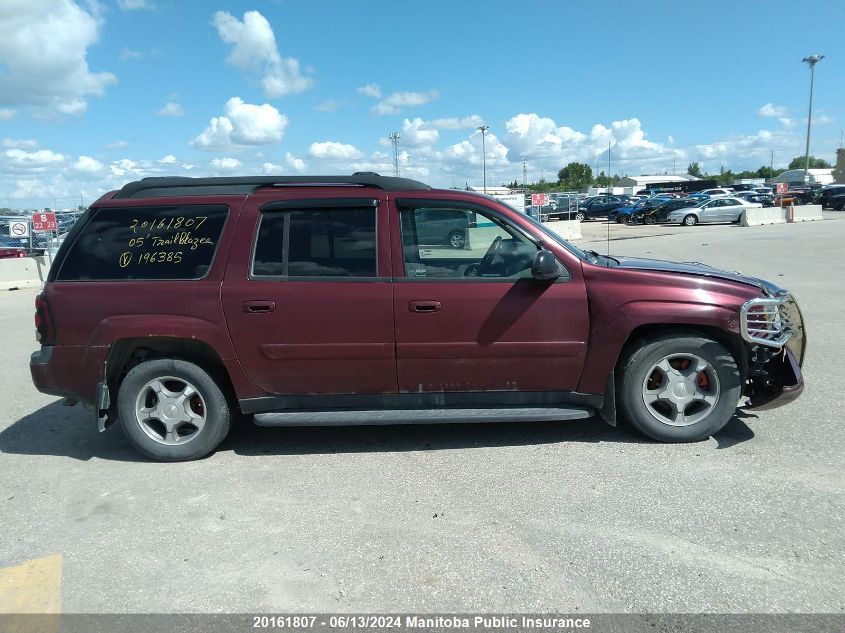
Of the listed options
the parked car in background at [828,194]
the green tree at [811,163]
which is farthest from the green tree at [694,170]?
the parked car in background at [828,194]

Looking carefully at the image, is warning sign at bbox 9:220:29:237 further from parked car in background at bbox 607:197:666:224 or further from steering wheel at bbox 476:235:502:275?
parked car in background at bbox 607:197:666:224

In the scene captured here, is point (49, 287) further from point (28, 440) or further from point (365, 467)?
point (365, 467)

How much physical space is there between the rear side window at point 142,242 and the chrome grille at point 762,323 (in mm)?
3582

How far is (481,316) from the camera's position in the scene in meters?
4.16

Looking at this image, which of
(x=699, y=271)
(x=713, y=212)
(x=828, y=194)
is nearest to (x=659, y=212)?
(x=713, y=212)

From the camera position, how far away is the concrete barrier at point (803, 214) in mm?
33062

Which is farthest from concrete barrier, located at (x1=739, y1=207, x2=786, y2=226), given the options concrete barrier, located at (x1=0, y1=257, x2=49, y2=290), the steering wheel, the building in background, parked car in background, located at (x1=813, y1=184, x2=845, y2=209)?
the building in background

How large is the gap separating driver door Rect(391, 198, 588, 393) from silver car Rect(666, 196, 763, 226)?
33.2 metres

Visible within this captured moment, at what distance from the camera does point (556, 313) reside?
416cm

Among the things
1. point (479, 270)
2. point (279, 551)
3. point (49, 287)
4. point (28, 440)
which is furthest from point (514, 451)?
point (28, 440)

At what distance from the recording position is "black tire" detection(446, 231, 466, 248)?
4500 mm

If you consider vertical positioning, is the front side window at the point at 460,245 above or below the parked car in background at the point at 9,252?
above

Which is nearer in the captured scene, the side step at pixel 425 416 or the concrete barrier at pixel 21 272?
the side step at pixel 425 416

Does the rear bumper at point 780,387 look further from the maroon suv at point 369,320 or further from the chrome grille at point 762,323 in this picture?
the chrome grille at point 762,323
